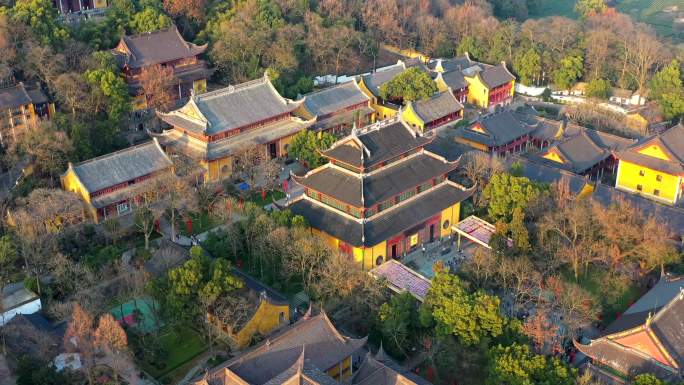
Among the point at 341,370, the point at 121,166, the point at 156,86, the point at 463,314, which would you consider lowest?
the point at 341,370

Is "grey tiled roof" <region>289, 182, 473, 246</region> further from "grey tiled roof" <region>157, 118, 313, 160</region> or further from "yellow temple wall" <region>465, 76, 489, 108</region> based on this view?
"yellow temple wall" <region>465, 76, 489, 108</region>

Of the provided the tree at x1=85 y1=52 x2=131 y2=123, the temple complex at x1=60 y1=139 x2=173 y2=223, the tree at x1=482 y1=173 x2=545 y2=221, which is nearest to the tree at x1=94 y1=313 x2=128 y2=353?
the temple complex at x1=60 y1=139 x2=173 y2=223

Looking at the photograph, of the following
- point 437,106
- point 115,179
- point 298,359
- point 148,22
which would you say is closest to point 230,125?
Answer: point 115,179

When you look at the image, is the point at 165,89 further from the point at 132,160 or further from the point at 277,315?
the point at 277,315

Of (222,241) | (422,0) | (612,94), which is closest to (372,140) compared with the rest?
(222,241)

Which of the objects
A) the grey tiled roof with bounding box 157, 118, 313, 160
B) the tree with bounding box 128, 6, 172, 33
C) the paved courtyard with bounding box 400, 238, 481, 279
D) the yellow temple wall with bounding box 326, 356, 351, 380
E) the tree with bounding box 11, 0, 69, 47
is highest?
the tree with bounding box 11, 0, 69, 47

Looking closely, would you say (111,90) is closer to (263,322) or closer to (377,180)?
(377,180)

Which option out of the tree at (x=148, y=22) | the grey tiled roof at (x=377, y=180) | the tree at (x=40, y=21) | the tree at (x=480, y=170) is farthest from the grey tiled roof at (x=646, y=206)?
the tree at (x=40, y=21)
